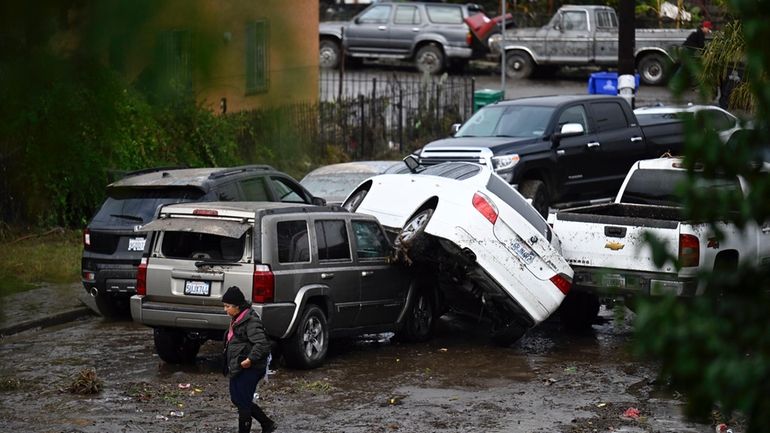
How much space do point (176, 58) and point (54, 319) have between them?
1299 cm

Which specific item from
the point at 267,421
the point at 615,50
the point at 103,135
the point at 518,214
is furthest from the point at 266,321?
the point at 615,50

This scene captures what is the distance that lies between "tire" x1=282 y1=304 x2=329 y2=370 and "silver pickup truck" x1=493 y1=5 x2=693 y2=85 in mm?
24114

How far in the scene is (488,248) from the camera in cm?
1274

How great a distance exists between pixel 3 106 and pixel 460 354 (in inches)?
427

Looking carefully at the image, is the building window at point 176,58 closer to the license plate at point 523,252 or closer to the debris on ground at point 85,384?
the debris on ground at point 85,384

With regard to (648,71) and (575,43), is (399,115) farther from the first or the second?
(648,71)

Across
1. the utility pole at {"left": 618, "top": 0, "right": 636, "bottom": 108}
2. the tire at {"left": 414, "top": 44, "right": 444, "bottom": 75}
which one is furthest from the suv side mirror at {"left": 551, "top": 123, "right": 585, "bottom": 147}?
the tire at {"left": 414, "top": 44, "right": 444, "bottom": 75}

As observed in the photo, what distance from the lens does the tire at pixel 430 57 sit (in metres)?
37.4

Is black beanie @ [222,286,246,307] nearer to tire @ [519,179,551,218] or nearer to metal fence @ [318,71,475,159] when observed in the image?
tire @ [519,179,551,218]

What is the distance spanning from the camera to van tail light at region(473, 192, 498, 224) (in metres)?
12.8

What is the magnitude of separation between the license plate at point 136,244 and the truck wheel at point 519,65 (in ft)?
80.8

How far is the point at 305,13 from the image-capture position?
260cm

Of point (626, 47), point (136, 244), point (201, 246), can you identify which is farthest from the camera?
point (626, 47)

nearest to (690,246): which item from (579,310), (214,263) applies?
(579,310)
